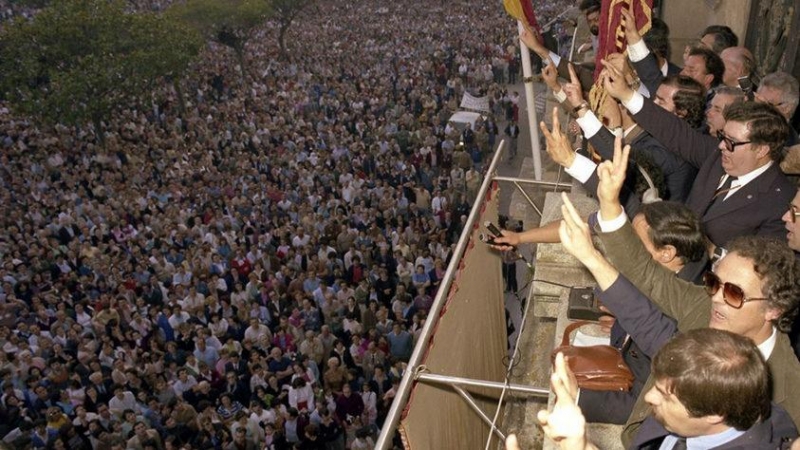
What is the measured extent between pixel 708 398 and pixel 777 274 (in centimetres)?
80

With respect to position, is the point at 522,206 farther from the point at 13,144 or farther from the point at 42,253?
the point at 13,144

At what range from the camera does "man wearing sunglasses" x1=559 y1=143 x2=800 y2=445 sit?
267 cm

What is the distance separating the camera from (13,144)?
1919 centimetres

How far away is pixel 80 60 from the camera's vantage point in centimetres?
2003

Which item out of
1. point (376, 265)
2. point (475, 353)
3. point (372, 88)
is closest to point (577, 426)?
point (475, 353)

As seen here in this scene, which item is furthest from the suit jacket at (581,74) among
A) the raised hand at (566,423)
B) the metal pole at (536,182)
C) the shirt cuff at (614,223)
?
the raised hand at (566,423)

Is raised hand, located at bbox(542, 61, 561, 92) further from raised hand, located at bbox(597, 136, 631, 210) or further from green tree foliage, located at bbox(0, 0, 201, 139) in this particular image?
green tree foliage, located at bbox(0, 0, 201, 139)

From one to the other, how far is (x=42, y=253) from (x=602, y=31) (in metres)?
11.5

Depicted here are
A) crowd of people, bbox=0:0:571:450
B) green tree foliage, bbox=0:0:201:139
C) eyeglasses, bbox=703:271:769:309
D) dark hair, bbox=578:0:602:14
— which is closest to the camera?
eyeglasses, bbox=703:271:769:309

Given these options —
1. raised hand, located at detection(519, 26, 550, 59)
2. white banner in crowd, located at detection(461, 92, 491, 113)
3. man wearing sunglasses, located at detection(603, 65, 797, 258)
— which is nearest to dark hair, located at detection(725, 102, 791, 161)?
man wearing sunglasses, located at detection(603, 65, 797, 258)

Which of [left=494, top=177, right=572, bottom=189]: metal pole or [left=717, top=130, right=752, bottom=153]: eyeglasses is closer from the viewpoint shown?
[left=717, top=130, right=752, bottom=153]: eyeglasses

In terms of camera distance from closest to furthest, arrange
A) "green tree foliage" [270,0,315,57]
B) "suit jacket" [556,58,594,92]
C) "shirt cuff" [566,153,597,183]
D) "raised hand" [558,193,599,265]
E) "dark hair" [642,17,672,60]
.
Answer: "raised hand" [558,193,599,265] < "shirt cuff" [566,153,597,183] < "suit jacket" [556,58,594,92] < "dark hair" [642,17,672,60] < "green tree foliage" [270,0,315,57]

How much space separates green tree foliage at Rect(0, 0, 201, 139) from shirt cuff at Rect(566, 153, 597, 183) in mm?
18388

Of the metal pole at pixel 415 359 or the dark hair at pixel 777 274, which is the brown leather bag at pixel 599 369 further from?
the dark hair at pixel 777 274
